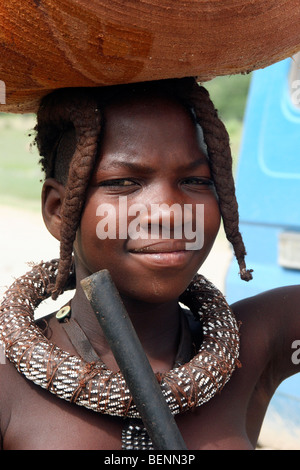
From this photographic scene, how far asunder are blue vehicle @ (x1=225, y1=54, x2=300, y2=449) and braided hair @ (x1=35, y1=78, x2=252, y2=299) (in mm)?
1649

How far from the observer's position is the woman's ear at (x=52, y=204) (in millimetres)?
1946

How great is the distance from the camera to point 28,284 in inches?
84.0

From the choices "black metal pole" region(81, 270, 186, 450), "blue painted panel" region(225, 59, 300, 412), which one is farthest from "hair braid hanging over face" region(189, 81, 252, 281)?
"blue painted panel" region(225, 59, 300, 412)

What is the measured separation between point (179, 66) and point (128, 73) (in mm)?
121

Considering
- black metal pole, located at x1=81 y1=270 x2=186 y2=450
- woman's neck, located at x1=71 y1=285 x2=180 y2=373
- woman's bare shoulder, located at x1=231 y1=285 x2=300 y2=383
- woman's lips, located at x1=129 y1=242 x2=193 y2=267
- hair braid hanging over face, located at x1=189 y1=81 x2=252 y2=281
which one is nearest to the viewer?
black metal pole, located at x1=81 y1=270 x2=186 y2=450

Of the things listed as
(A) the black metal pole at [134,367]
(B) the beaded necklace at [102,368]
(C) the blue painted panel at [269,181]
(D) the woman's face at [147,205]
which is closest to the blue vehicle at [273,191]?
(C) the blue painted panel at [269,181]

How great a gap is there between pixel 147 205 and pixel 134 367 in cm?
44

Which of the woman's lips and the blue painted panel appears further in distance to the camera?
the blue painted panel

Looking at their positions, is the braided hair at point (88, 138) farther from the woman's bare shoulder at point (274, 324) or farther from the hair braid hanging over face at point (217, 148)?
the woman's bare shoulder at point (274, 324)

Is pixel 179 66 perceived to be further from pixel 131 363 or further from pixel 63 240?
pixel 131 363

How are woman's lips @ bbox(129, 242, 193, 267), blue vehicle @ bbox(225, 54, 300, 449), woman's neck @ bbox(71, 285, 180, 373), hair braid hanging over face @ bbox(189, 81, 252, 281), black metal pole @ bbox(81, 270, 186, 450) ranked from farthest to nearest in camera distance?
1. blue vehicle @ bbox(225, 54, 300, 449)
2. woman's neck @ bbox(71, 285, 180, 373)
3. hair braid hanging over face @ bbox(189, 81, 252, 281)
4. woman's lips @ bbox(129, 242, 193, 267)
5. black metal pole @ bbox(81, 270, 186, 450)

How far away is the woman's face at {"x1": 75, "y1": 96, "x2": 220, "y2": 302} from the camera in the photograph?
1.74m

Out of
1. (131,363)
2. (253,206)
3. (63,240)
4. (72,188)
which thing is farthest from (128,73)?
(253,206)

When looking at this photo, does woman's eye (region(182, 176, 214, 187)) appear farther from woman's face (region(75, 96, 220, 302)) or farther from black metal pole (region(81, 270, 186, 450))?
black metal pole (region(81, 270, 186, 450))
